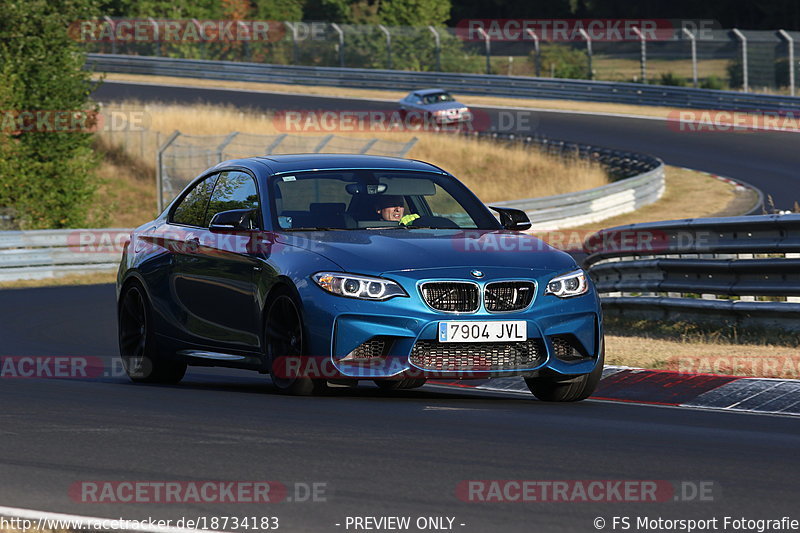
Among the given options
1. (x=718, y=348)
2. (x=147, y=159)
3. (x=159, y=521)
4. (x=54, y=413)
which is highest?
(x=159, y=521)

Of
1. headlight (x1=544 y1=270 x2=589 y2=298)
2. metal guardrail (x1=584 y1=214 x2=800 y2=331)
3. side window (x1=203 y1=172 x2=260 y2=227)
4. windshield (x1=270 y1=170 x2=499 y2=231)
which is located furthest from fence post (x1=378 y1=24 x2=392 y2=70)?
headlight (x1=544 y1=270 x2=589 y2=298)

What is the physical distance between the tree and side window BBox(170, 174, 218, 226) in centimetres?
2001

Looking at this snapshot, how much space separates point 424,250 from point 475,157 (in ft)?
101

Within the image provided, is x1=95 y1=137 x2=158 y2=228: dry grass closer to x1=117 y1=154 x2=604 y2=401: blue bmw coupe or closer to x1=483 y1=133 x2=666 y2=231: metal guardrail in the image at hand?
x1=483 y1=133 x2=666 y2=231: metal guardrail

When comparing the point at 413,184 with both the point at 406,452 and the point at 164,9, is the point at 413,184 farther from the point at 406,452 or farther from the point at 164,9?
the point at 164,9

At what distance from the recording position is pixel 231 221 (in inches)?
362

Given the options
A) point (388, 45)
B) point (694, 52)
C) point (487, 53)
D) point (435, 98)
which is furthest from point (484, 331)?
point (487, 53)

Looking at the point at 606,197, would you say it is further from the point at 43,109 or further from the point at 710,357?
the point at 710,357

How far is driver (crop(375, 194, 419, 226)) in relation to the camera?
9.41 metres

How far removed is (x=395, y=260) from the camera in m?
8.35

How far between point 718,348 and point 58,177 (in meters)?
21.9

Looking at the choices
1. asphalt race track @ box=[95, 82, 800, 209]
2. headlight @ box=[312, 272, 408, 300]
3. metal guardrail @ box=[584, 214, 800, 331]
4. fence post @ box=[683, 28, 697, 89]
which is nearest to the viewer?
headlight @ box=[312, 272, 408, 300]

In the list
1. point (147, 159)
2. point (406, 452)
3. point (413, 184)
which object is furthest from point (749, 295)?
point (147, 159)

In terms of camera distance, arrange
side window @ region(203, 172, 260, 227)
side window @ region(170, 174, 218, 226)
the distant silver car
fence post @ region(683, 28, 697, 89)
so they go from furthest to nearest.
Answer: fence post @ region(683, 28, 697, 89) → the distant silver car → side window @ region(170, 174, 218, 226) → side window @ region(203, 172, 260, 227)
